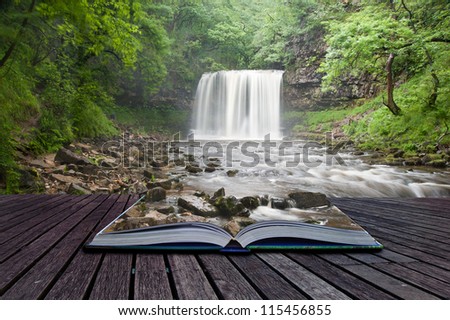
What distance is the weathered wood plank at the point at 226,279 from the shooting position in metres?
0.50

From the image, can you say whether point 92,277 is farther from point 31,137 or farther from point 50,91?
point 50,91

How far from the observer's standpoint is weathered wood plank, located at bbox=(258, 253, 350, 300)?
0.50 meters

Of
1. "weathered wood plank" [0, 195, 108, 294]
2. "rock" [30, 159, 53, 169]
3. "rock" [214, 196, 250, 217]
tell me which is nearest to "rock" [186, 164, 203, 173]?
"rock" [30, 159, 53, 169]

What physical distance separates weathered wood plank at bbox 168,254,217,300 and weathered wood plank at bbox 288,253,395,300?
0.76ft

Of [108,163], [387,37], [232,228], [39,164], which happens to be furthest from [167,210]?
[387,37]

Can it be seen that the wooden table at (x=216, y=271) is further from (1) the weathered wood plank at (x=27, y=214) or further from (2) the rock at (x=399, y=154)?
(2) the rock at (x=399, y=154)

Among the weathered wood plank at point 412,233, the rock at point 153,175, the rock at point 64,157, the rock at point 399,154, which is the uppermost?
the rock at point 399,154

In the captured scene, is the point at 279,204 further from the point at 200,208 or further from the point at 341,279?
the point at 341,279

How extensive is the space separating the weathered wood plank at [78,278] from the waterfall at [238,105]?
24.0 feet

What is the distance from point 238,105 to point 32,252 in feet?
28.0

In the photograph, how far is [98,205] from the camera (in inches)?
54.9

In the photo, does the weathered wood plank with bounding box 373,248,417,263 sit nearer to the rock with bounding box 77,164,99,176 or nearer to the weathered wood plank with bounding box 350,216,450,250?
the weathered wood plank with bounding box 350,216,450,250

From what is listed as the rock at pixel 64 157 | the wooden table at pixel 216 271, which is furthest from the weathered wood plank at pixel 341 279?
the rock at pixel 64 157

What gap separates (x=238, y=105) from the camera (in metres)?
8.99
